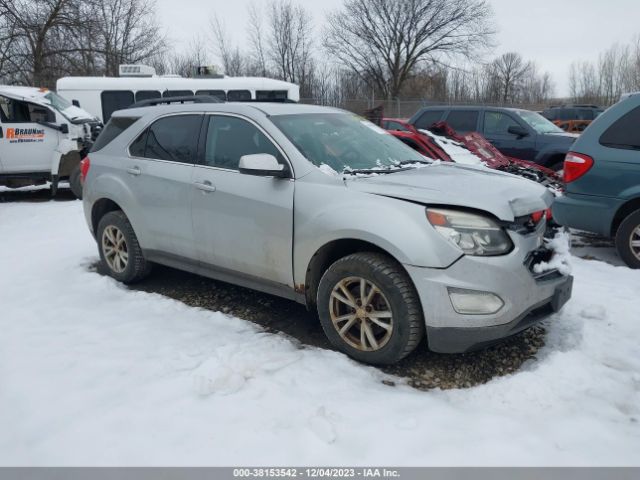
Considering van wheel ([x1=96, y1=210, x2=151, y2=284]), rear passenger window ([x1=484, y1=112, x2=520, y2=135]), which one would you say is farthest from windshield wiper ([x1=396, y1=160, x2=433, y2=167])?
rear passenger window ([x1=484, y1=112, x2=520, y2=135])

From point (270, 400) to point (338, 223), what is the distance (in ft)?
3.85

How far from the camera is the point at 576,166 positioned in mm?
5254

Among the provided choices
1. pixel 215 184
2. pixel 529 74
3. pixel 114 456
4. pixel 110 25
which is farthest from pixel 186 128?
Answer: pixel 529 74

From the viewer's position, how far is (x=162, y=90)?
1541 cm

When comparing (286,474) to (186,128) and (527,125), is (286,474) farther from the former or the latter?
(527,125)

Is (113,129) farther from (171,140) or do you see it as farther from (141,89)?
(141,89)

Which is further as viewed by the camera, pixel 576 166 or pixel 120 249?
pixel 576 166

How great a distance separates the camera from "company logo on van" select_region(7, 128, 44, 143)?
9938mm

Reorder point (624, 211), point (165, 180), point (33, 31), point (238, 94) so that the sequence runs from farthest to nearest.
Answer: point (33, 31)
point (238, 94)
point (624, 211)
point (165, 180)

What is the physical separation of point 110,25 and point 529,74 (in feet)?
138

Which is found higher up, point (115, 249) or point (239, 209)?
point (239, 209)

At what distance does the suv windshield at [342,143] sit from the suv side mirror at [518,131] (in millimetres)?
6408

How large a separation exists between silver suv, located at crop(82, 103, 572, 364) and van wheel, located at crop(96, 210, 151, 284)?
2cm

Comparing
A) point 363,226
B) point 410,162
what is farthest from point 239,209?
point 410,162
